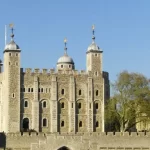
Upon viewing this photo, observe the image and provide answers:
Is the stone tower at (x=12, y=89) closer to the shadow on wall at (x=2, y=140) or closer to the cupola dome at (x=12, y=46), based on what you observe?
the cupola dome at (x=12, y=46)

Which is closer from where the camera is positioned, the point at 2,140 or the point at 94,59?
the point at 2,140

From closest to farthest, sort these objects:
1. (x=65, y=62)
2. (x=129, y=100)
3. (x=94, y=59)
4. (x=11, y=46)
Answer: (x=129, y=100)
(x=11, y=46)
(x=94, y=59)
(x=65, y=62)

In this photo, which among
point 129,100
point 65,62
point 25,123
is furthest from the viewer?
point 65,62

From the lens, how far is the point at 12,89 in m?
83.6

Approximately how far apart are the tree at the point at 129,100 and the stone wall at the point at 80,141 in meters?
7.22

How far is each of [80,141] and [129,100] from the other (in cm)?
1344

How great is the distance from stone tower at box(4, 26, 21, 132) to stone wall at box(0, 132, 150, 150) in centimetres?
1269

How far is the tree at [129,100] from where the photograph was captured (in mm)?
80500

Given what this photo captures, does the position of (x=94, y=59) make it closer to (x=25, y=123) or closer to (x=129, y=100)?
(x=129, y=100)

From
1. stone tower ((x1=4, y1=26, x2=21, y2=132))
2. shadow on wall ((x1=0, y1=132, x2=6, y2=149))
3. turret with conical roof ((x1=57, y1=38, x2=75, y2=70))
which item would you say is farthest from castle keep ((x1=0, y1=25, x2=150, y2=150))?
shadow on wall ((x1=0, y1=132, x2=6, y2=149))

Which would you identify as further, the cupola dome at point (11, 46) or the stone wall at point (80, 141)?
the cupola dome at point (11, 46)

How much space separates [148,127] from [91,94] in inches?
414

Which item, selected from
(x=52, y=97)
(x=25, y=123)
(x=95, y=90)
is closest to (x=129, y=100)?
(x=95, y=90)

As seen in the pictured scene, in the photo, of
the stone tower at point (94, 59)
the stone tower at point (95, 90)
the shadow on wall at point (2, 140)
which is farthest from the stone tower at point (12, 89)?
the shadow on wall at point (2, 140)
